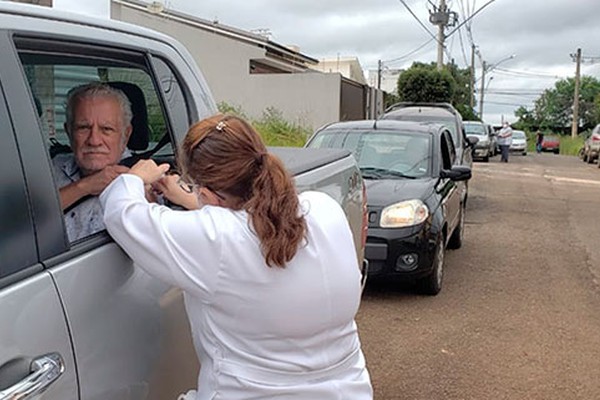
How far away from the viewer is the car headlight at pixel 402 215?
6.39 metres

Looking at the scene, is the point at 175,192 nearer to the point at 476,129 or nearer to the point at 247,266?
the point at 247,266

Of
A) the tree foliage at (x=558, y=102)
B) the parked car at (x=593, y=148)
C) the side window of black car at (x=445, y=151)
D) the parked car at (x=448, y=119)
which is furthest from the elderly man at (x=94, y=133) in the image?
the tree foliage at (x=558, y=102)

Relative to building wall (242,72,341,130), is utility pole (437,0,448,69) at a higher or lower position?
higher

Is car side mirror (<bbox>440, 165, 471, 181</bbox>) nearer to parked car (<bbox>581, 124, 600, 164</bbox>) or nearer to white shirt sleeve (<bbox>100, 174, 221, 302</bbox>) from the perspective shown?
white shirt sleeve (<bbox>100, 174, 221, 302</bbox>)

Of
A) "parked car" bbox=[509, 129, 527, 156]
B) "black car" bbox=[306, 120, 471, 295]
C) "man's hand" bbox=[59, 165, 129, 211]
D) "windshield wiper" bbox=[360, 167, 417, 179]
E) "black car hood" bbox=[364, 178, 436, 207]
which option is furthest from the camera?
"parked car" bbox=[509, 129, 527, 156]

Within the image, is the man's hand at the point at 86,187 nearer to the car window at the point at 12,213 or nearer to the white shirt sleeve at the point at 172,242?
the white shirt sleeve at the point at 172,242

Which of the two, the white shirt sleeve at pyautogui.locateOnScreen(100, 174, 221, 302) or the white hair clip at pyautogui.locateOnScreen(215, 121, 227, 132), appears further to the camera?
the white hair clip at pyautogui.locateOnScreen(215, 121, 227, 132)

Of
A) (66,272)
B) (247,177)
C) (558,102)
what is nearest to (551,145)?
(558,102)

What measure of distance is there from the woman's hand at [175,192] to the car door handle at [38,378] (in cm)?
78

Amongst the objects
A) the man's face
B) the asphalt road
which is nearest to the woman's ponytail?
the man's face

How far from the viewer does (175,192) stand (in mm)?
2293

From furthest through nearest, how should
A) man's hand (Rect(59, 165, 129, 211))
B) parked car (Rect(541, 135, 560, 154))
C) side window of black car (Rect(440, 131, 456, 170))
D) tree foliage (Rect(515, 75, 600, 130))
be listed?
1. tree foliage (Rect(515, 75, 600, 130))
2. parked car (Rect(541, 135, 560, 154))
3. side window of black car (Rect(440, 131, 456, 170))
4. man's hand (Rect(59, 165, 129, 211))

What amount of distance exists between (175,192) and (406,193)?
4.61 metres

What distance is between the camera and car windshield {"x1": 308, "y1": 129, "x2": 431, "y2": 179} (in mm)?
7414
